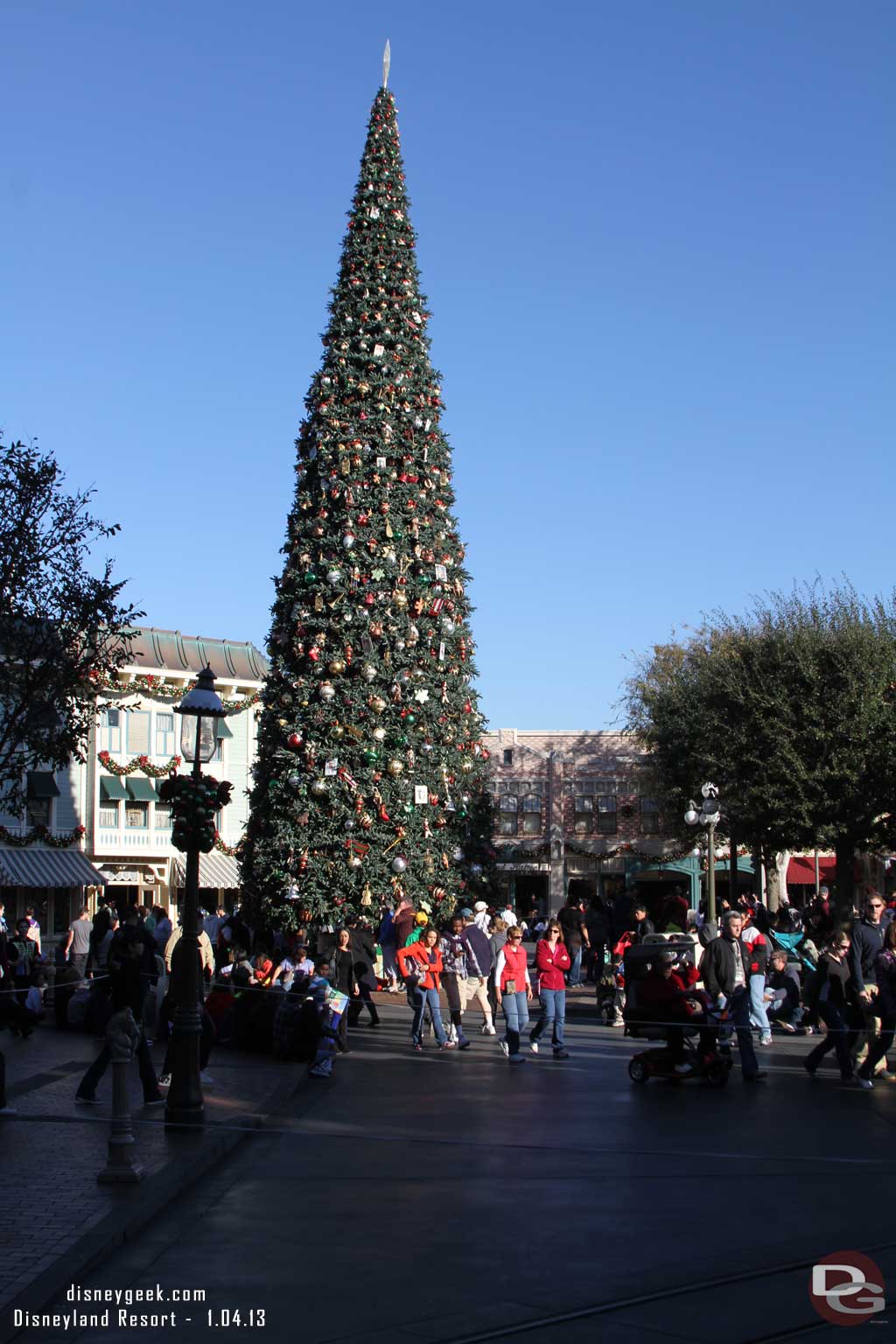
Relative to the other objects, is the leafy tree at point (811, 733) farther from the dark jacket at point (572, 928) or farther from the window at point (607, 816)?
the window at point (607, 816)

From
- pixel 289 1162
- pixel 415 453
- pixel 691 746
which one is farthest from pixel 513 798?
pixel 289 1162

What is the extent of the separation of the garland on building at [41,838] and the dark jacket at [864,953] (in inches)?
1323

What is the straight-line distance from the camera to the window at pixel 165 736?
53.7 metres

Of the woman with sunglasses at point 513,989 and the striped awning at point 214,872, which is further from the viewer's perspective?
the striped awning at point 214,872

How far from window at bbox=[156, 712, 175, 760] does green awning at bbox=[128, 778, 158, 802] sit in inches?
64.6

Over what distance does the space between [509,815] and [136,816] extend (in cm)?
1599

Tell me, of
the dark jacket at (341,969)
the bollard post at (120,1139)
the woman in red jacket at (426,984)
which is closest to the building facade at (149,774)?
the dark jacket at (341,969)

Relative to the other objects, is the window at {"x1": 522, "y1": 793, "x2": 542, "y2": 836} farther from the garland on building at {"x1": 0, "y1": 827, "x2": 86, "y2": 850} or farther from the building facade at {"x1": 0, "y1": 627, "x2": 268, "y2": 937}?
the garland on building at {"x1": 0, "y1": 827, "x2": 86, "y2": 850}

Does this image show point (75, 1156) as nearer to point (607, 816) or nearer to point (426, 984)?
point (426, 984)

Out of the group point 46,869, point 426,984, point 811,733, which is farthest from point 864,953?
point 46,869

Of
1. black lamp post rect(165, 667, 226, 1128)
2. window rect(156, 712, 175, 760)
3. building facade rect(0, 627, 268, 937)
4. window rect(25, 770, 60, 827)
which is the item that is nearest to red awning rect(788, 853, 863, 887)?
building facade rect(0, 627, 268, 937)

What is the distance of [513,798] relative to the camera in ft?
197

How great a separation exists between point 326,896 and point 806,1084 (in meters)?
13.1

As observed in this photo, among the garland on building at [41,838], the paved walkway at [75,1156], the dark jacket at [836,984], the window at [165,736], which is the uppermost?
the window at [165,736]
